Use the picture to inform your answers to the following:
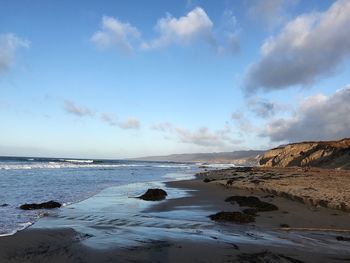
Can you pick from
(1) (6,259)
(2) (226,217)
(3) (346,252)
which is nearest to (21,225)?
(1) (6,259)

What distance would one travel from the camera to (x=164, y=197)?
19797 mm

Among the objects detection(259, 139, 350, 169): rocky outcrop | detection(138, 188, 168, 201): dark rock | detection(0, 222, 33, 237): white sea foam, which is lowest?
detection(0, 222, 33, 237): white sea foam

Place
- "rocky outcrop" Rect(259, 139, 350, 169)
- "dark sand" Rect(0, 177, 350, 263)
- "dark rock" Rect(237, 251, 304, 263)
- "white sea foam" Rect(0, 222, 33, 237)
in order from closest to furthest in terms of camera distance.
Answer: "dark rock" Rect(237, 251, 304, 263), "dark sand" Rect(0, 177, 350, 263), "white sea foam" Rect(0, 222, 33, 237), "rocky outcrop" Rect(259, 139, 350, 169)

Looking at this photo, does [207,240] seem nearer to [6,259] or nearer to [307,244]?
[307,244]

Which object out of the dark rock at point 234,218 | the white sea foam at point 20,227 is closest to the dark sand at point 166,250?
the white sea foam at point 20,227

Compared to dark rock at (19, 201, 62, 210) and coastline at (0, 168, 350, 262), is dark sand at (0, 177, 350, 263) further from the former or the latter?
dark rock at (19, 201, 62, 210)

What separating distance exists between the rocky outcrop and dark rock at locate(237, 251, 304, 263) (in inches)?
1539

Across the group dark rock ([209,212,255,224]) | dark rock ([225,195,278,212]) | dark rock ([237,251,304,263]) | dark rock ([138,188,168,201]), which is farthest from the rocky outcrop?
dark rock ([237,251,304,263])

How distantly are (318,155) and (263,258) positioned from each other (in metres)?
54.5

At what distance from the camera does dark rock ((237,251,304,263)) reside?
710cm

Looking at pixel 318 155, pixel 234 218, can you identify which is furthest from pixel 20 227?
pixel 318 155

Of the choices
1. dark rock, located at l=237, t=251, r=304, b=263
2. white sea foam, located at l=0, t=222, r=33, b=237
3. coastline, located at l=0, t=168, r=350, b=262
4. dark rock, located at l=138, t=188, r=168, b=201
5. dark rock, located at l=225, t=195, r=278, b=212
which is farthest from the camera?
dark rock, located at l=138, t=188, r=168, b=201

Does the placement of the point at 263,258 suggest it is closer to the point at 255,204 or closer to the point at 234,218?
the point at 234,218

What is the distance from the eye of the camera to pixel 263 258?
23.8 ft
